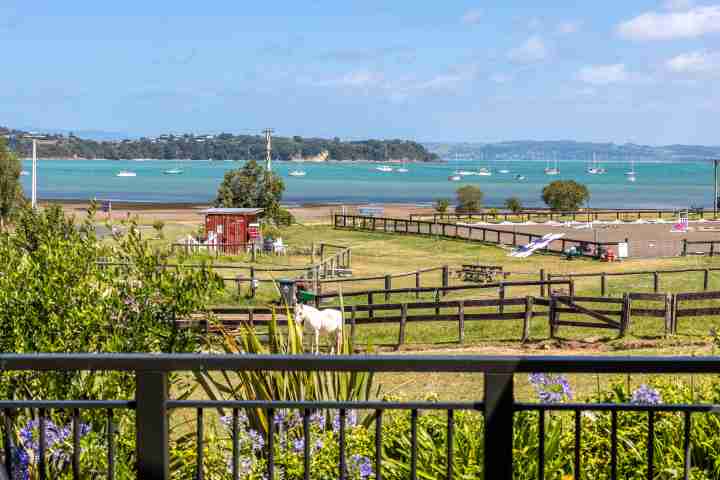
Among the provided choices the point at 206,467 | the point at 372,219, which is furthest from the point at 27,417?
the point at 372,219

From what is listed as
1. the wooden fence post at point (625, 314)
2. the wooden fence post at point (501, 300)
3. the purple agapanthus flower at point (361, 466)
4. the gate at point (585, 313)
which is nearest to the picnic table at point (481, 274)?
the wooden fence post at point (501, 300)

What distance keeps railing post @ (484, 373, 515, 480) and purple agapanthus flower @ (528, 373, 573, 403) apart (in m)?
2.20

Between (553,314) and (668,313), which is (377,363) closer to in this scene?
(553,314)

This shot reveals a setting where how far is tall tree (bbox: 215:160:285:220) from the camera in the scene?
5703cm

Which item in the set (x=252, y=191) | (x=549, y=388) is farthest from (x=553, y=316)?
(x=252, y=191)

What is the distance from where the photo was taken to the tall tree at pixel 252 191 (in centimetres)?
5703

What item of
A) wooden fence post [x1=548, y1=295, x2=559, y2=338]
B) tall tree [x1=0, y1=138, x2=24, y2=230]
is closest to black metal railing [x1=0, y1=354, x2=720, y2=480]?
wooden fence post [x1=548, y1=295, x2=559, y2=338]

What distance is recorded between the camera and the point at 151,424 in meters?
3.45

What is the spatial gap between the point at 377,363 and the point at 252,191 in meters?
54.3

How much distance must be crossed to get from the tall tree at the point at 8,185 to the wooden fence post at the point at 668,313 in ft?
133

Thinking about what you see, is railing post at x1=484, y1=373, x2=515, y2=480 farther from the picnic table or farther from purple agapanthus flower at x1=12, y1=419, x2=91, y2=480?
the picnic table

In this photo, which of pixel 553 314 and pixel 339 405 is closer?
pixel 339 405

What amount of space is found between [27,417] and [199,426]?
2.93m

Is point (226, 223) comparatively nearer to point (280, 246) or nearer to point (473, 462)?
point (280, 246)
